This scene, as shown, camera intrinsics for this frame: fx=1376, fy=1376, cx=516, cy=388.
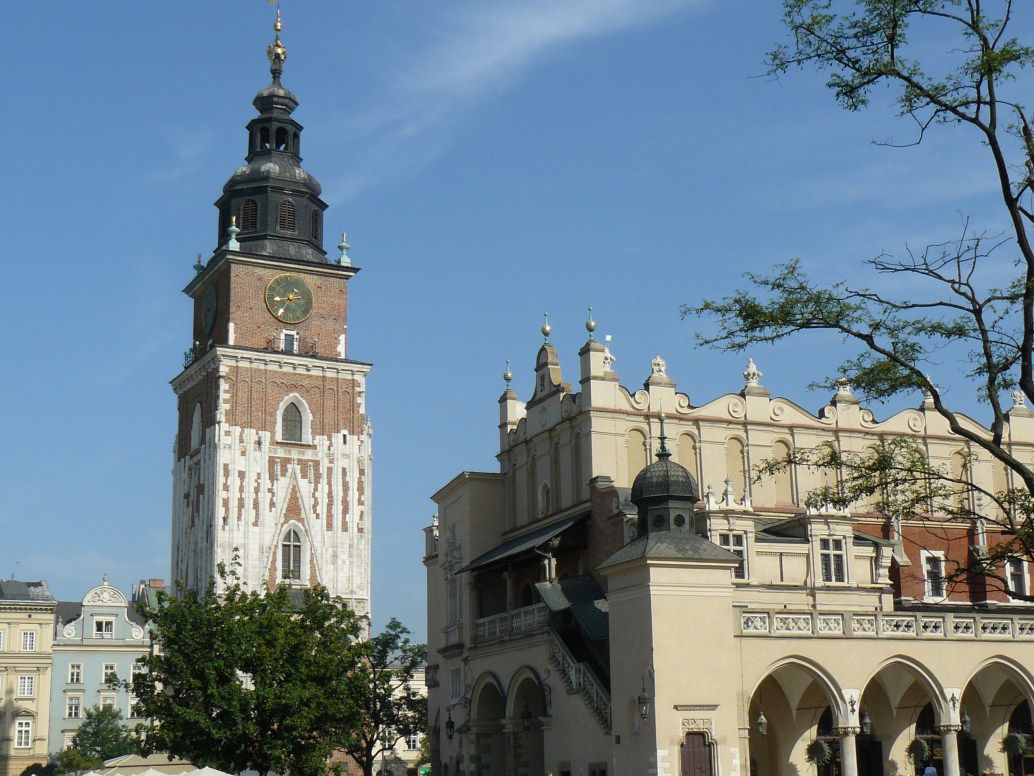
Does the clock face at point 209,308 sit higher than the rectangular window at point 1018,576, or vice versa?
the clock face at point 209,308

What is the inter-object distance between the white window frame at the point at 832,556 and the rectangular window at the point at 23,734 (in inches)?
2161

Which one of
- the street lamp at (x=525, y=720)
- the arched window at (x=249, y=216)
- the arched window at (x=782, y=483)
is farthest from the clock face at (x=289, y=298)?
the street lamp at (x=525, y=720)

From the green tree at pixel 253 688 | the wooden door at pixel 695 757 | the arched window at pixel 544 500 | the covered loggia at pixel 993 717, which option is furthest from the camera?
the arched window at pixel 544 500

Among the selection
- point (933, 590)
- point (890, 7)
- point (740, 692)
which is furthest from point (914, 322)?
point (933, 590)

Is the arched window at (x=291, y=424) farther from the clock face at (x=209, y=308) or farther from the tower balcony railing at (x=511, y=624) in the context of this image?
the tower balcony railing at (x=511, y=624)

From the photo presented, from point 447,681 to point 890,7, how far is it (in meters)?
33.9

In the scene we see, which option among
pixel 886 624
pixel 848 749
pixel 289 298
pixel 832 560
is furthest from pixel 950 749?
pixel 289 298

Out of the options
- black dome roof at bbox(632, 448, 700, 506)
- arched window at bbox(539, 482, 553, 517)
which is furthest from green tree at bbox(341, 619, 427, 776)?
black dome roof at bbox(632, 448, 700, 506)

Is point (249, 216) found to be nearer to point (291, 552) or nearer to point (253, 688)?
point (291, 552)

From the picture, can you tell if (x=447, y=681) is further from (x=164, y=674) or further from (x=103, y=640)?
(x=103, y=640)

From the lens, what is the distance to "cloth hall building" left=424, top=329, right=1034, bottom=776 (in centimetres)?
3272

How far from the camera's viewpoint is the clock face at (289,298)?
6781 cm

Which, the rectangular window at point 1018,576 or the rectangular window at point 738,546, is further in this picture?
the rectangular window at point 1018,576

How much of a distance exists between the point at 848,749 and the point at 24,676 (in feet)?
199
